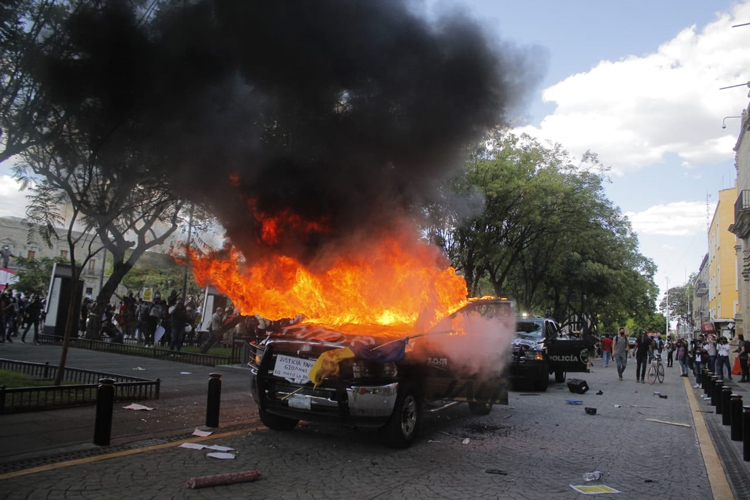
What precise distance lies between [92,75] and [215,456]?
556 centimetres

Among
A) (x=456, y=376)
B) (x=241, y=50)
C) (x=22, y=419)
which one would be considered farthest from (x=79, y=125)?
(x=456, y=376)

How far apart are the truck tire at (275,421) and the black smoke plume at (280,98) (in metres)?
2.51

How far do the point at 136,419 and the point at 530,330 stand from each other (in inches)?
377

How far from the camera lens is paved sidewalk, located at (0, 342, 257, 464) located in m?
5.54

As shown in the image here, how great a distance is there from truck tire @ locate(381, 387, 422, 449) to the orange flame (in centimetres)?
143

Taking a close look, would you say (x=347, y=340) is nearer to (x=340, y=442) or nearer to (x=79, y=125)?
Answer: (x=340, y=442)

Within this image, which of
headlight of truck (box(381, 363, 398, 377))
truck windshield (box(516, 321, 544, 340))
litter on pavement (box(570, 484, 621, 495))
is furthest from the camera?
truck windshield (box(516, 321, 544, 340))

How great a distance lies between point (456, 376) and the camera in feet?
24.0

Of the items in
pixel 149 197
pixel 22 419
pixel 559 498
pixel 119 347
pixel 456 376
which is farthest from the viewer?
pixel 119 347

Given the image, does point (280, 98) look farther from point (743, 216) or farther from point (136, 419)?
point (743, 216)

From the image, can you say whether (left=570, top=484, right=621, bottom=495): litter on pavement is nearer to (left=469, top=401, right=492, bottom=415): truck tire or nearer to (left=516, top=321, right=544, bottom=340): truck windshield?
(left=469, top=401, right=492, bottom=415): truck tire

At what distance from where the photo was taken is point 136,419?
6.92 m

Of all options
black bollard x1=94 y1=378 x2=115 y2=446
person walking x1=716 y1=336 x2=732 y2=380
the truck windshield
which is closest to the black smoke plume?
black bollard x1=94 y1=378 x2=115 y2=446

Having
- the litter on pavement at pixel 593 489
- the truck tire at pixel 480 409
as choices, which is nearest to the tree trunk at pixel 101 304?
the truck tire at pixel 480 409
